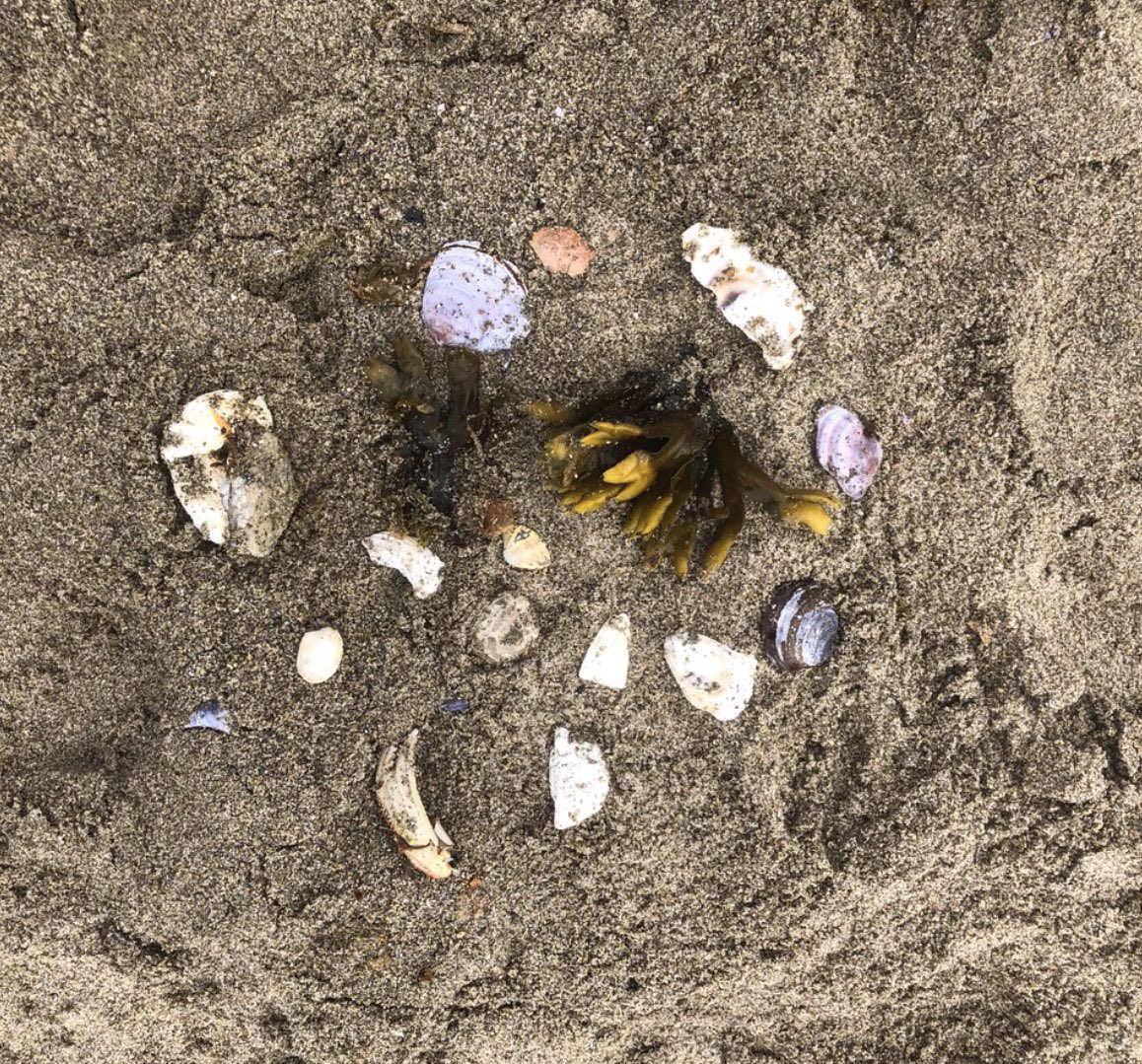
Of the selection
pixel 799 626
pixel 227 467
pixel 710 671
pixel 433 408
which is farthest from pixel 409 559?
pixel 799 626

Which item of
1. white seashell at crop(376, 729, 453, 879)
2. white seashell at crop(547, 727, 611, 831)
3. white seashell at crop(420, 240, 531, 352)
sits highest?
white seashell at crop(420, 240, 531, 352)

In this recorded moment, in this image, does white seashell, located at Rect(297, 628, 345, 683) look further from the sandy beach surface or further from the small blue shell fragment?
the small blue shell fragment

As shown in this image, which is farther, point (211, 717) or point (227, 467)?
point (211, 717)

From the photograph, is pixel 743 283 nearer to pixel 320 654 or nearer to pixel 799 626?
pixel 799 626

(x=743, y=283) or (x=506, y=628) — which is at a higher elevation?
(x=743, y=283)

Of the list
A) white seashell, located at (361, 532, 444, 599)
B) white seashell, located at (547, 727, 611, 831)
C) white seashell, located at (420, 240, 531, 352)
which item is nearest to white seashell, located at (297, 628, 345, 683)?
white seashell, located at (361, 532, 444, 599)

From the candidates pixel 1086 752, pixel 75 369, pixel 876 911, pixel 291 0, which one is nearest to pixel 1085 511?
pixel 1086 752
